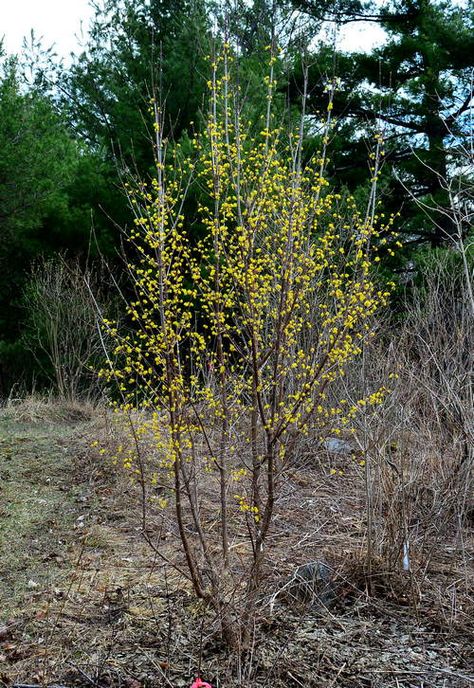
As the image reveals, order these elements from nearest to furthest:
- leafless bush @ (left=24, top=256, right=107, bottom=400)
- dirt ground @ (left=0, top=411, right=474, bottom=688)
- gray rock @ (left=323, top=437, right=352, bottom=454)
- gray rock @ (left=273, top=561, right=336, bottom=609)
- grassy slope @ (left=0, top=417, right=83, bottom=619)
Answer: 1. dirt ground @ (left=0, top=411, right=474, bottom=688)
2. gray rock @ (left=273, top=561, right=336, bottom=609)
3. grassy slope @ (left=0, top=417, right=83, bottom=619)
4. gray rock @ (left=323, top=437, right=352, bottom=454)
5. leafless bush @ (left=24, top=256, right=107, bottom=400)

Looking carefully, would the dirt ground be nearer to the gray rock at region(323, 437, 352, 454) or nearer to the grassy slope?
the grassy slope

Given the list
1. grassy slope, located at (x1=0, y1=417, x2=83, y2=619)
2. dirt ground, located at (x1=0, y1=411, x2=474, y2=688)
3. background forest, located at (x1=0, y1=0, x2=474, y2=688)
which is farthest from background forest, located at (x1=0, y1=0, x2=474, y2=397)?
dirt ground, located at (x1=0, y1=411, x2=474, y2=688)

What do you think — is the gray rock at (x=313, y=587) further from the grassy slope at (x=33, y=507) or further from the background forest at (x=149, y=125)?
the background forest at (x=149, y=125)

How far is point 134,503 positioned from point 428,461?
2.81 m

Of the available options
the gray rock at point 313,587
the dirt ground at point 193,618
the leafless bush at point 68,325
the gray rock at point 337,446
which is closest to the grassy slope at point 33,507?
the dirt ground at point 193,618

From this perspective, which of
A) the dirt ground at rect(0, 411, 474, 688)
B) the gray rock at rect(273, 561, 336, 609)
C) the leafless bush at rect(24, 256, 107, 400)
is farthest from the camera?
the leafless bush at rect(24, 256, 107, 400)

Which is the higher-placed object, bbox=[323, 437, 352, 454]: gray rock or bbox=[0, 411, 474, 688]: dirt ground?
bbox=[0, 411, 474, 688]: dirt ground

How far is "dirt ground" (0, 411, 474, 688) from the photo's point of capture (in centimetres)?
349

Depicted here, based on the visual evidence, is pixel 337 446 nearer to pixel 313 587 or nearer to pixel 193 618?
pixel 313 587

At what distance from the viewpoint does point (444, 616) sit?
3.98 meters

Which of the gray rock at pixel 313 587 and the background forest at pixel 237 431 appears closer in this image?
the background forest at pixel 237 431

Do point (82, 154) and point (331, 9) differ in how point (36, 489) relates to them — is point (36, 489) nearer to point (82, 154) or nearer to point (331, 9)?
point (82, 154)

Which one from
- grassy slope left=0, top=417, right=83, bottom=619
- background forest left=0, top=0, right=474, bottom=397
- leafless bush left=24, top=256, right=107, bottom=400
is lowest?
grassy slope left=0, top=417, right=83, bottom=619

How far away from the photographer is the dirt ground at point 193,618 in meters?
3.49
